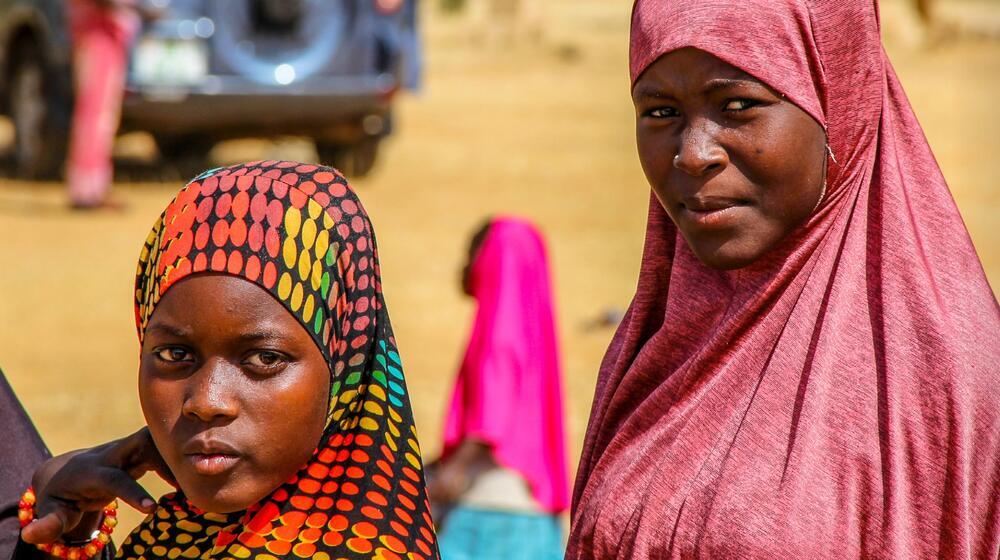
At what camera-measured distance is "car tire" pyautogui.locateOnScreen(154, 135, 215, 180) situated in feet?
43.5

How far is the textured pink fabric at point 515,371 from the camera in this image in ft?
14.3

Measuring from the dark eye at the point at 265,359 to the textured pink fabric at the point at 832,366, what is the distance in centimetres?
56

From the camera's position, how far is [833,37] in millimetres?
2217

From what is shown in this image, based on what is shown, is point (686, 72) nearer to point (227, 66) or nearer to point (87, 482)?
point (87, 482)

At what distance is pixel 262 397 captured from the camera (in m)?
2.12

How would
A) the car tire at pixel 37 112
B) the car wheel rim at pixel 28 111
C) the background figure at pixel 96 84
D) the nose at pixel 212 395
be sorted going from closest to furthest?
1. the nose at pixel 212 395
2. the background figure at pixel 96 84
3. the car tire at pixel 37 112
4. the car wheel rim at pixel 28 111

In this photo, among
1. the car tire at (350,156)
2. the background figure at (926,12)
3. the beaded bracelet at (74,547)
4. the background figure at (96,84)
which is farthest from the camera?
the background figure at (926,12)

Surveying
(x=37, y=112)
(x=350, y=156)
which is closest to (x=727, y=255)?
(x=37, y=112)

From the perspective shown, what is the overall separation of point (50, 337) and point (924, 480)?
6.56 meters

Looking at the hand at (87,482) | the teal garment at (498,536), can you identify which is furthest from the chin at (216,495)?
the teal garment at (498,536)

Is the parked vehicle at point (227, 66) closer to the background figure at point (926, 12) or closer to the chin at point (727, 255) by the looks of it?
the chin at point (727, 255)

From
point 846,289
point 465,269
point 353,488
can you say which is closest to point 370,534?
point 353,488

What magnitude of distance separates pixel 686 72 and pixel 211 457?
2.94 ft

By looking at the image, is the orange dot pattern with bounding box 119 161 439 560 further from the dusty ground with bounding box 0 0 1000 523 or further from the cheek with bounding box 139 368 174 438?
the dusty ground with bounding box 0 0 1000 523
